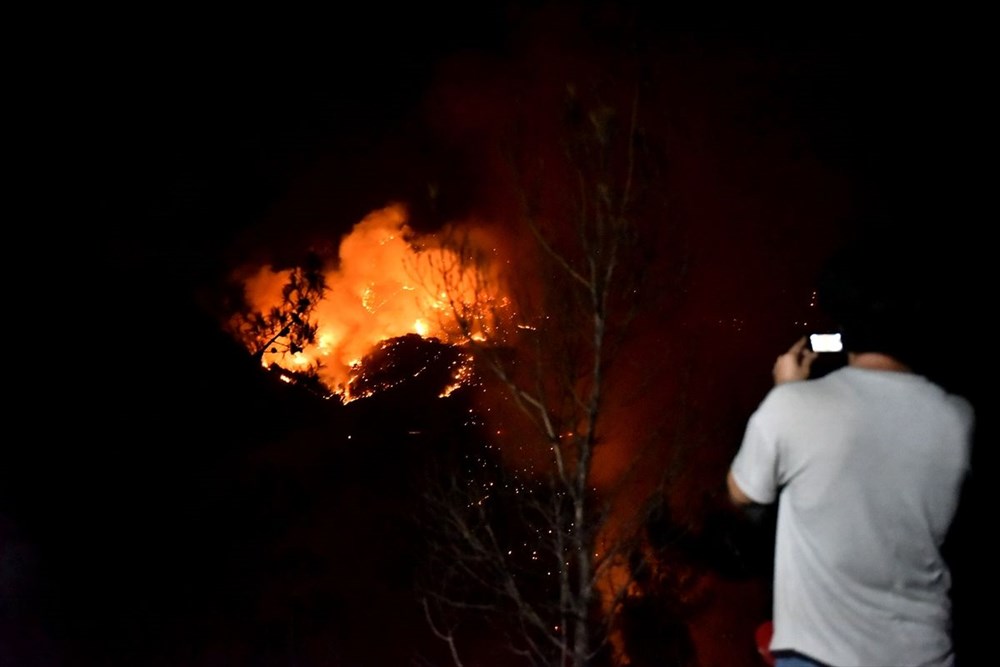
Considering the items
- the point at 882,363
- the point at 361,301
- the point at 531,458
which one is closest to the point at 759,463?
the point at 882,363

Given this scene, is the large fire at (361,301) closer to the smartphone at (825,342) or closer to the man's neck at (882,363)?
the smartphone at (825,342)

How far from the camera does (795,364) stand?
234 centimetres

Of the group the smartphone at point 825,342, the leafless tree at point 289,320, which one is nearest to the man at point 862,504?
the smartphone at point 825,342

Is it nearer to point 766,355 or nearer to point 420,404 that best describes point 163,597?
point 420,404

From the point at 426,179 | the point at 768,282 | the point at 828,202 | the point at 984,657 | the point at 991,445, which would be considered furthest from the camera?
the point at 426,179

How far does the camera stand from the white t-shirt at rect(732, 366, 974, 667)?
1852 millimetres

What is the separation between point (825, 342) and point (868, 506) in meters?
0.80

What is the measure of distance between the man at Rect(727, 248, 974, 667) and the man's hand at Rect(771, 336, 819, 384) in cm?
32

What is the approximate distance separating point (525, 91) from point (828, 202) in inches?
271

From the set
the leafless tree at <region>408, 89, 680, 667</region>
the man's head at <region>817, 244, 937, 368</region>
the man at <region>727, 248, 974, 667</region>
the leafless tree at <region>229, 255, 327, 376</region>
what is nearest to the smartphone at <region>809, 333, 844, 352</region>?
the man's head at <region>817, 244, 937, 368</region>

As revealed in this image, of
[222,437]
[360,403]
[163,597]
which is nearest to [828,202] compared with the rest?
[360,403]

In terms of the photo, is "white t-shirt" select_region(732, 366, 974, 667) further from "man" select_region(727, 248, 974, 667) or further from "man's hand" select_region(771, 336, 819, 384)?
"man's hand" select_region(771, 336, 819, 384)

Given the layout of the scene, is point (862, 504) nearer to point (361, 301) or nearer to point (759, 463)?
point (759, 463)

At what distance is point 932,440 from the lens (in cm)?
189
